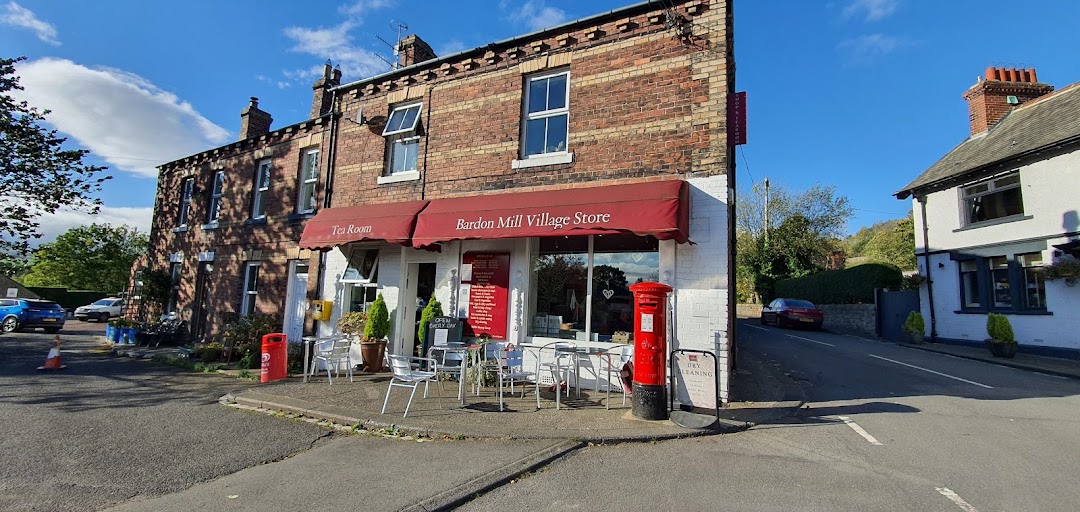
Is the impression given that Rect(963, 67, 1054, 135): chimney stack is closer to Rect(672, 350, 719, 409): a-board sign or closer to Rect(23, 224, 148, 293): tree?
→ Rect(672, 350, 719, 409): a-board sign

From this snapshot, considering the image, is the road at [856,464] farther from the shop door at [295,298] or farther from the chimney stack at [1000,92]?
the chimney stack at [1000,92]

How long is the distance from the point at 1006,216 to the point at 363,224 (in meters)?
18.5

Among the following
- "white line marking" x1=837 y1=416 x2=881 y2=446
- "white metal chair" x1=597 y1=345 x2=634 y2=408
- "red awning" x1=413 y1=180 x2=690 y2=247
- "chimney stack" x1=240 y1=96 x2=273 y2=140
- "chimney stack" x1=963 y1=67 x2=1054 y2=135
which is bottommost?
"white line marking" x1=837 y1=416 x2=881 y2=446

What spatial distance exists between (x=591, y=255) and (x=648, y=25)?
162 inches

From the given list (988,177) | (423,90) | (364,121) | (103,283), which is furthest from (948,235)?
(103,283)

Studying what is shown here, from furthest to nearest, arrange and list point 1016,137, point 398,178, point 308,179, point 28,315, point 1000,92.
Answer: point 28,315
point 1000,92
point 1016,137
point 308,179
point 398,178

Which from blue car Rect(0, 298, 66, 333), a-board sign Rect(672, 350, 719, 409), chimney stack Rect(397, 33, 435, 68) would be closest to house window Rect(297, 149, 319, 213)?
chimney stack Rect(397, 33, 435, 68)

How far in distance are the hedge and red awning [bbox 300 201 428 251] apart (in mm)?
20199

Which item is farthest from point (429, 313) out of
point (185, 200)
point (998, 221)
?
point (998, 221)

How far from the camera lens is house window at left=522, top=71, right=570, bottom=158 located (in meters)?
8.91

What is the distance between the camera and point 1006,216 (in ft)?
47.5

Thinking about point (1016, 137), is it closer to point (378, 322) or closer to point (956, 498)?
point (956, 498)

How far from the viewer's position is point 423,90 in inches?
414

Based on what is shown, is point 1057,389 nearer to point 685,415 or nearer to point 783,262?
point 685,415
